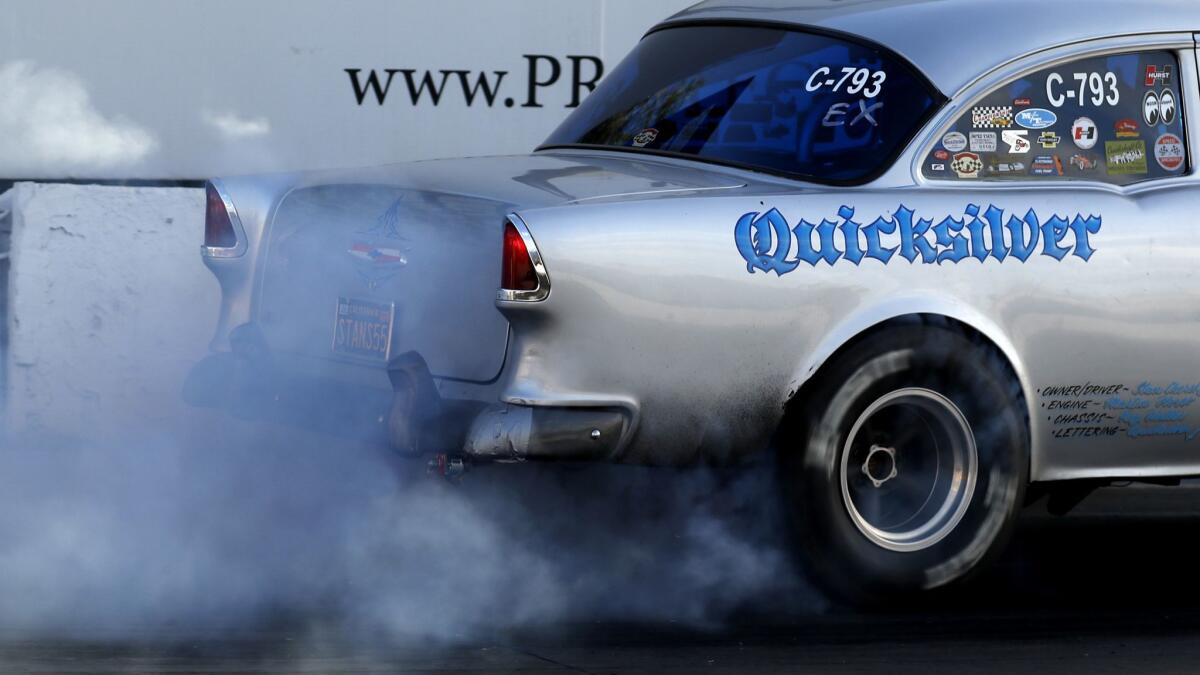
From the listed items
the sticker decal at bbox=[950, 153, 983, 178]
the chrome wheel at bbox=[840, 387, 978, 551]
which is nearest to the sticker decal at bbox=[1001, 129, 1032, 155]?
the sticker decal at bbox=[950, 153, 983, 178]

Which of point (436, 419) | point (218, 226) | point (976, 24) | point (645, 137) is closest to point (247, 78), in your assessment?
point (218, 226)

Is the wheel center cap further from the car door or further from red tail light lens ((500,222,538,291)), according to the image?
red tail light lens ((500,222,538,291))

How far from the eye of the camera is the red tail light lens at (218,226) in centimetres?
523

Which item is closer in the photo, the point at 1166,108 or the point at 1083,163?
the point at 1083,163

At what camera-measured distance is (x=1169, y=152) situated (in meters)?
5.23

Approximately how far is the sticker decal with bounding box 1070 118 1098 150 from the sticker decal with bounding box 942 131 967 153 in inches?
14.1

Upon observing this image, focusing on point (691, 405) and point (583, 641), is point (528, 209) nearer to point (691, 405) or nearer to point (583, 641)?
point (691, 405)

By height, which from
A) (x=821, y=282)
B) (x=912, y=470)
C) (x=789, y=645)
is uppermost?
(x=821, y=282)

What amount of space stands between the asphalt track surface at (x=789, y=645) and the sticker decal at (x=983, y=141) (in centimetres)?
125

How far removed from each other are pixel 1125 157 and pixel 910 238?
834 millimetres

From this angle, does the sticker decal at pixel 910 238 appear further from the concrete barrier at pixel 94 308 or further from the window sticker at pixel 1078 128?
the concrete barrier at pixel 94 308

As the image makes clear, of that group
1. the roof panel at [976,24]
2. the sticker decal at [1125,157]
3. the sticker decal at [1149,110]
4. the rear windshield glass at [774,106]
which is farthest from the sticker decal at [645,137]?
the sticker decal at [1149,110]

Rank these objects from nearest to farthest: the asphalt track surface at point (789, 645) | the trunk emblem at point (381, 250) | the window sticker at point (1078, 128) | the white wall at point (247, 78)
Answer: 1. the asphalt track surface at point (789, 645)
2. the trunk emblem at point (381, 250)
3. the window sticker at point (1078, 128)
4. the white wall at point (247, 78)

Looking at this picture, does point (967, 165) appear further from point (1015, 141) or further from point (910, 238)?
→ point (910, 238)
